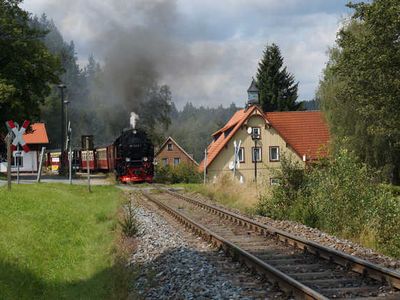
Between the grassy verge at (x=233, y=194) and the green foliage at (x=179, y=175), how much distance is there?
1360 cm

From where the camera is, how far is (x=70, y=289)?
9156mm

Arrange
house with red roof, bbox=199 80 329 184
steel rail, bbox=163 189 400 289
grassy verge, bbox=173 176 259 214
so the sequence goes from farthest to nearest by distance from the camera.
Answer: house with red roof, bbox=199 80 329 184, grassy verge, bbox=173 176 259 214, steel rail, bbox=163 189 400 289

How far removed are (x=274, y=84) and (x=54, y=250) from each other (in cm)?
5407

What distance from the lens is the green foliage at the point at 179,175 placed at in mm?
41159

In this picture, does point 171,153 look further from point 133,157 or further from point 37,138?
point 133,157

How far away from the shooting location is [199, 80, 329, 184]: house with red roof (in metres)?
49.8

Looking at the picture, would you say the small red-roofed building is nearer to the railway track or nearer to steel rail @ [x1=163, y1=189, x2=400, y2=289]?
the railway track

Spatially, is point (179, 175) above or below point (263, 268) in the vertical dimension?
above

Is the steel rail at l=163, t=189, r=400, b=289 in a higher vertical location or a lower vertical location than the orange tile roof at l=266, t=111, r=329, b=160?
lower

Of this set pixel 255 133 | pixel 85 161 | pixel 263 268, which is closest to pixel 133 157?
pixel 255 133

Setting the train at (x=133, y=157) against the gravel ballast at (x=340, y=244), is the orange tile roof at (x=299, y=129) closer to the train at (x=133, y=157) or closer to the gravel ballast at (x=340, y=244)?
the train at (x=133, y=157)

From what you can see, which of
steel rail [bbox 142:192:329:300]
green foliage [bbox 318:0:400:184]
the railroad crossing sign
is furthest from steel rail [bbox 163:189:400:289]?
green foliage [bbox 318:0:400:184]

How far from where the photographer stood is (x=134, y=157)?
120 ft

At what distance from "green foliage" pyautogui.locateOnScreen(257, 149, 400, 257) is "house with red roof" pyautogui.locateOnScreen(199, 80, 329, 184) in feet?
101
